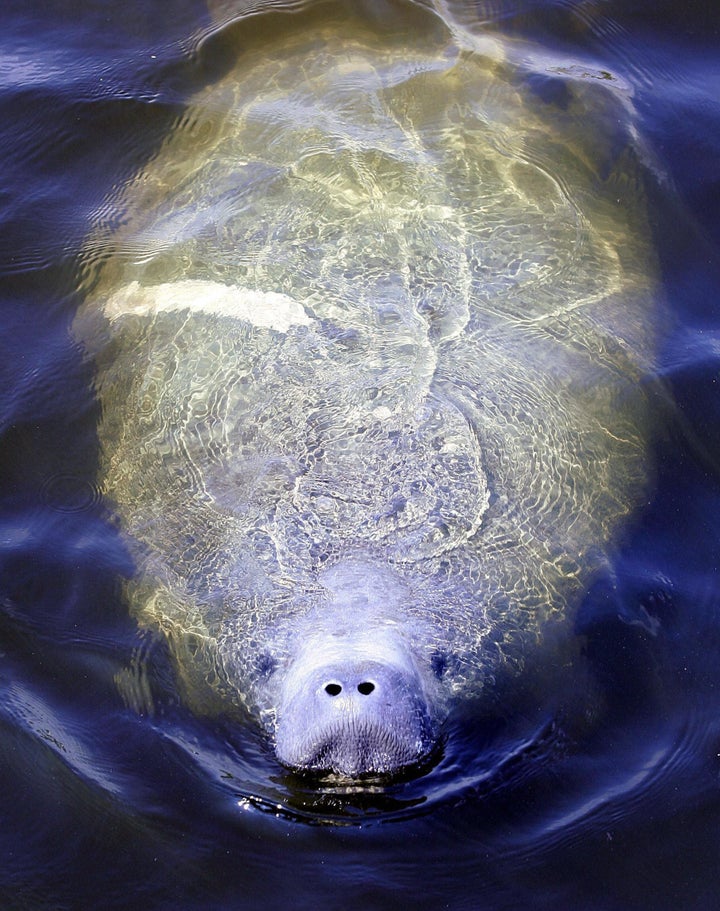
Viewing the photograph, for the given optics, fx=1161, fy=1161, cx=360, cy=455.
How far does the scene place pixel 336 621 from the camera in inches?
155

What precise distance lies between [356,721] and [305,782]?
428 millimetres

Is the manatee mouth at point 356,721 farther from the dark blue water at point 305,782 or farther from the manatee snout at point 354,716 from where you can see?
the dark blue water at point 305,782

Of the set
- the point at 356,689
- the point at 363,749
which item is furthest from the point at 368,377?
the point at 363,749

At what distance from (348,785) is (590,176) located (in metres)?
3.68

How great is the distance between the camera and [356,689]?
359cm

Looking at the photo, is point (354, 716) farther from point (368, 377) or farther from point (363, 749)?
point (368, 377)

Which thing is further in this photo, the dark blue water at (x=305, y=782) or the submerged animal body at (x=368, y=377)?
the submerged animal body at (x=368, y=377)

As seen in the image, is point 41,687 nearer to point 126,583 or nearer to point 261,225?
point 126,583

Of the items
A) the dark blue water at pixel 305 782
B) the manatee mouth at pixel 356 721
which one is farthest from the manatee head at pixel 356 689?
the dark blue water at pixel 305 782

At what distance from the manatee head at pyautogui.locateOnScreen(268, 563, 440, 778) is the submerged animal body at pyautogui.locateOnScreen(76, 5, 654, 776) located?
0.01m

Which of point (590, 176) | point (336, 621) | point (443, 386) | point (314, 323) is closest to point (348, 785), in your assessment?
point (336, 621)

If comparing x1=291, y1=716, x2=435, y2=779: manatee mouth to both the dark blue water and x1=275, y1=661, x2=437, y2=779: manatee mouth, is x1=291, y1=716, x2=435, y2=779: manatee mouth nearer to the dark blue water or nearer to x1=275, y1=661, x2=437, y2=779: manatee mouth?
x1=275, y1=661, x2=437, y2=779: manatee mouth

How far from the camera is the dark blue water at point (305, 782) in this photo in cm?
367

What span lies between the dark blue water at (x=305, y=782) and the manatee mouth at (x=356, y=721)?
153mm
